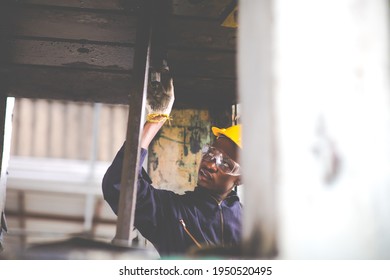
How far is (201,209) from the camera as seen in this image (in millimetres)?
2998

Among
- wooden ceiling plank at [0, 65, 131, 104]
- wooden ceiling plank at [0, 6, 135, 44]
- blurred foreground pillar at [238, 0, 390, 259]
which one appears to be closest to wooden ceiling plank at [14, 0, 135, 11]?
wooden ceiling plank at [0, 6, 135, 44]

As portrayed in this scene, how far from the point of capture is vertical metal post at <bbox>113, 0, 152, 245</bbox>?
147cm

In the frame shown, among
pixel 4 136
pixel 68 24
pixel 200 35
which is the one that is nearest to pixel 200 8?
pixel 200 35

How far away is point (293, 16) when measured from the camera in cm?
76

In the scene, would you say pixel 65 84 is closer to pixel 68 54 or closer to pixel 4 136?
pixel 68 54

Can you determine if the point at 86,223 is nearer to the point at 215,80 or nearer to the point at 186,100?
the point at 186,100

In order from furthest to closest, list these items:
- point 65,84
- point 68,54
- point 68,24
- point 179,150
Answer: point 179,150, point 65,84, point 68,54, point 68,24

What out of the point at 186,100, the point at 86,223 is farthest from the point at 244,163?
the point at 86,223

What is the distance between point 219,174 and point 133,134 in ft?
4.91

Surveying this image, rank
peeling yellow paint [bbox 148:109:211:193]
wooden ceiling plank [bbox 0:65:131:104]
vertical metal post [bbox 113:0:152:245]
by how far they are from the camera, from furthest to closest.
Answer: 1. peeling yellow paint [bbox 148:109:211:193]
2. wooden ceiling plank [bbox 0:65:131:104]
3. vertical metal post [bbox 113:0:152:245]

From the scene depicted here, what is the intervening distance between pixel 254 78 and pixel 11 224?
8141 millimetres

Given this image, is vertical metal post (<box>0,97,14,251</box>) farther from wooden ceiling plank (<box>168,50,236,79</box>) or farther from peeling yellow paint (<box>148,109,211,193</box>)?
wooden ceiling plank (<box>168,50,236,79</box>)

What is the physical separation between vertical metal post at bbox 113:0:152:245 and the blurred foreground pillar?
2.47 feet

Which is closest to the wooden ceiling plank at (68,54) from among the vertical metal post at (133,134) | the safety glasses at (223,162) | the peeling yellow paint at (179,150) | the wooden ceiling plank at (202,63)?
the wooden ceiling plank at (202,63)
